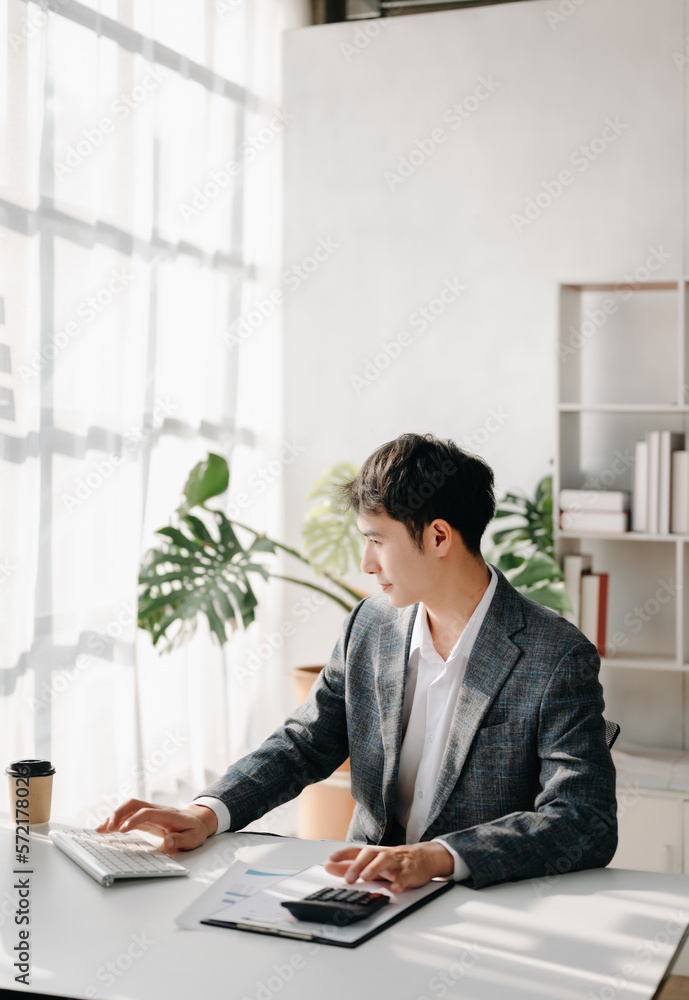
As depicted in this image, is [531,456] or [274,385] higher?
[274,385]

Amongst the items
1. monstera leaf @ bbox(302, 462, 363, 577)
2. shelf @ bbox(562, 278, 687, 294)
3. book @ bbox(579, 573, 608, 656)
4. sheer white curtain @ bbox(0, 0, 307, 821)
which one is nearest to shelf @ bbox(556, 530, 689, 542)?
book @ bbox(579, 573, 608, 656)

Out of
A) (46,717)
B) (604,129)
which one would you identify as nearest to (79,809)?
(46,717)

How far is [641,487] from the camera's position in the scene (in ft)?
11.1

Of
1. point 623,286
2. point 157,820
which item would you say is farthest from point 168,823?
→ point 623,286

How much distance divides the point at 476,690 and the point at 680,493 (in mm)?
1756

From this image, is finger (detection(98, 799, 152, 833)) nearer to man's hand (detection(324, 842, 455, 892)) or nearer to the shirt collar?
man's hand (detection(324, 842, 455, 892))

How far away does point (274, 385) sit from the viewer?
13.7ft

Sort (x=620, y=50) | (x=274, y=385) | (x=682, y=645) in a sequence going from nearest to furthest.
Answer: (x=682, y=645) < (x=620, y=50) < (x=274, y=385)

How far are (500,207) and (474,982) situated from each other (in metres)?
3.06

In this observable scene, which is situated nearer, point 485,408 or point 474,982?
point 474,982

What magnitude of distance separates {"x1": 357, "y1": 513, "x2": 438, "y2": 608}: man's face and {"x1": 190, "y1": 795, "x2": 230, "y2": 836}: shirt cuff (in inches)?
18.2

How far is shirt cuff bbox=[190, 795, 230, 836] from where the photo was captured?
1827mm

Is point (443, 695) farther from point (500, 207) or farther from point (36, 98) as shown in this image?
point (500, 207)

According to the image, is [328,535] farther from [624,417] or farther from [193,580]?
[624,417]
